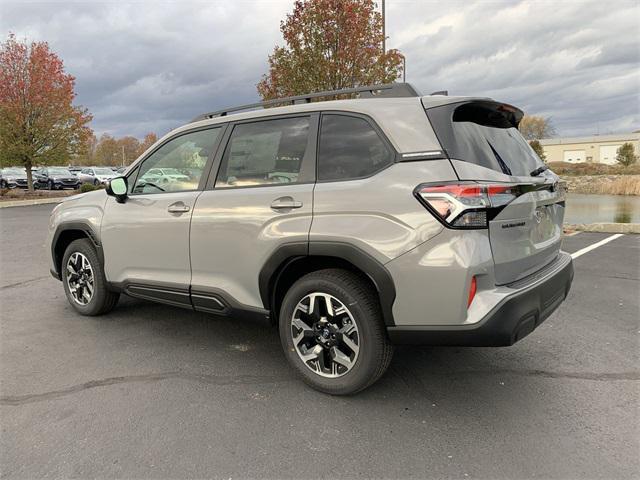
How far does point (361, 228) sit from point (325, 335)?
2.52 ft

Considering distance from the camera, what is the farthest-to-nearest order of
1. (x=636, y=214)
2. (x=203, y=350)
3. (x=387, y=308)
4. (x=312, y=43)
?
(x=636, y=214), (x=312, y=43), (x=203, y=350), (x=387, y=308)

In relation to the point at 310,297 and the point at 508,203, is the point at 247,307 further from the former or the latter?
the point at 508,203

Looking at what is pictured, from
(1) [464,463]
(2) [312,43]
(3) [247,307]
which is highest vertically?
(2) [312,43]

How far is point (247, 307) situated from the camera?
134 inches

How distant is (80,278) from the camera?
478 cm

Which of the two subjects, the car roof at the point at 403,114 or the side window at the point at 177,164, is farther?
the side window at the point at 177,164

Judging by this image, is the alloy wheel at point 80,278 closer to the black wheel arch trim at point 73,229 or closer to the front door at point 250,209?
the black wheel arch trim at point 73,229

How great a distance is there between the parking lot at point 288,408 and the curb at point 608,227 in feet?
23.7

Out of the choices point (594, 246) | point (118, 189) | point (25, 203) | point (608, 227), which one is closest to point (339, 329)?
point (118, 189)

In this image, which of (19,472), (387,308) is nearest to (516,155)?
(387,308)

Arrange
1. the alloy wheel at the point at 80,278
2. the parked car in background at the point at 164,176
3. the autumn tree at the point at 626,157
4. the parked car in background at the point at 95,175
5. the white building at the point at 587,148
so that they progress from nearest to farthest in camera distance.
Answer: the parked car in background at the point at 164,176 < the alloy wheel at the point at 80,278 < the parked car in background at the point at 95,175 < the autumn tree at the point at 626,157 < the white building at the point at 587,148

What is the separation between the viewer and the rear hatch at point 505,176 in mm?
2682

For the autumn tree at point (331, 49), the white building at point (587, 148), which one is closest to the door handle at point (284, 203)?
the autumn tree at point (331, 49)

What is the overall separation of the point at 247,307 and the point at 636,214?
47.1 feet
